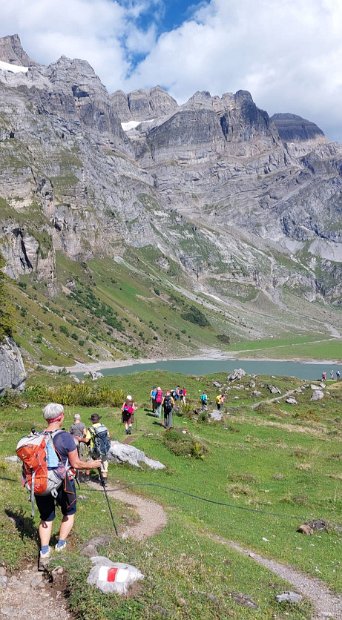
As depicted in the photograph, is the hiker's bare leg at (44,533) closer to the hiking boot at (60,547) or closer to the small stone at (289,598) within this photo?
the hiking boot at (60,547)

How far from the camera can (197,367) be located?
177m

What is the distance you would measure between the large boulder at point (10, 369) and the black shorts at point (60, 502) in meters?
33.5

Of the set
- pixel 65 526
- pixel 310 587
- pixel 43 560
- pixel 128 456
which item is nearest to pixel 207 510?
pixel 128 456

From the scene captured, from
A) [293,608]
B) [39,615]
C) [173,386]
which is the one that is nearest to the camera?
[39,615]

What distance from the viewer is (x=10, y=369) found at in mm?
43875

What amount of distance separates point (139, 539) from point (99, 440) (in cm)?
686

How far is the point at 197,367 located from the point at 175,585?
168068 mm

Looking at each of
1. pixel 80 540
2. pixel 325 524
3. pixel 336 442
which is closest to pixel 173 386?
pixel 336 442

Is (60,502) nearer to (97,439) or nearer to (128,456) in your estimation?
(97,439)

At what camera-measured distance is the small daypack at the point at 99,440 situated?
20.5 m

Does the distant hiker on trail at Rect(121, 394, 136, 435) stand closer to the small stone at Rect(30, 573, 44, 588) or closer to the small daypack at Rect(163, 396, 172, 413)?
the small daypack at Rect(163, 396, 172, 413)

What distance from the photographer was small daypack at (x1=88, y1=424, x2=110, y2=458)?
2050cm

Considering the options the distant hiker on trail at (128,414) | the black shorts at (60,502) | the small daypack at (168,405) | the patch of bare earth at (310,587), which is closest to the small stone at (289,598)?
the patch of bare earth at (310,587)

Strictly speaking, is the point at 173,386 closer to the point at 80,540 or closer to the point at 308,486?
the point at 308,486
